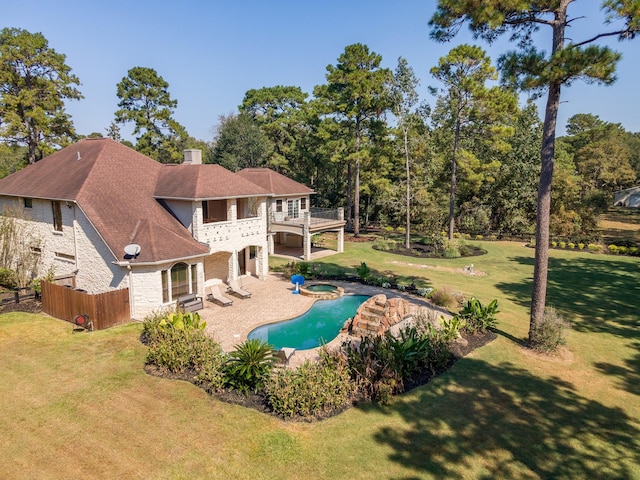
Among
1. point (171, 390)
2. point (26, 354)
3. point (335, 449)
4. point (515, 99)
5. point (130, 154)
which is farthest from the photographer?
point (515, 99)

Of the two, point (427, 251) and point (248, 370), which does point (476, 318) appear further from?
point (427, 251)

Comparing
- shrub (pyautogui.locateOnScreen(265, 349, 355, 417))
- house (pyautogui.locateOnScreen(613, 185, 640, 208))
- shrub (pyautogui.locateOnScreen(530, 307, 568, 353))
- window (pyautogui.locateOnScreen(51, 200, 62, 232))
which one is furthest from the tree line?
window (pyautogui.locateOnScreen(51, 200, 62, 232))

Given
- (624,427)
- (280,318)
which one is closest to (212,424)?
(280,318)

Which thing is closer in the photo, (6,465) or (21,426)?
(6,465)

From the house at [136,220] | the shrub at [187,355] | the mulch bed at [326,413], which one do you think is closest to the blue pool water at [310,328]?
the shrub at [187,355]

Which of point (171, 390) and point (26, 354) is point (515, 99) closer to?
point (171, 390)

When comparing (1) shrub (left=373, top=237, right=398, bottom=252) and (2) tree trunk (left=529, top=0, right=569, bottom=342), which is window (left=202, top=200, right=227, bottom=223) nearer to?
(1) shrub (left=373, top=237, right=398, bottom=252)

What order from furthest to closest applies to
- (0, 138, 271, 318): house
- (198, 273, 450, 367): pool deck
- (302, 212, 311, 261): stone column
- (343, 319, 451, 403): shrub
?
1. (302, 212, 311, 261): stone column
2. (0, 138, 271, 318): house
3. (198, 273, 450, 367): pool deck
4. (343, 319, 451, 403): shrub
